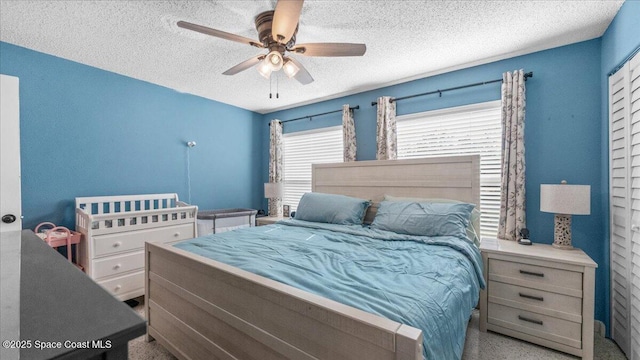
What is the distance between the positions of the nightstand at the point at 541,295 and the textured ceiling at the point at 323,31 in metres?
1.76

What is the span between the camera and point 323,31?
2.24m

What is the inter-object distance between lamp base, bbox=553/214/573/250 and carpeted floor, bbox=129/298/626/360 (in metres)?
0.73

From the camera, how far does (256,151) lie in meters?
4.82

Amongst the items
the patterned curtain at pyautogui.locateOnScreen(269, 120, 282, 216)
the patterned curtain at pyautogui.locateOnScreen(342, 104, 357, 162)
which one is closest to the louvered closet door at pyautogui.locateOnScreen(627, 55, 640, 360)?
the patterned curtain at pyautogui.locateOnScreen(342, 104, 357, 162)

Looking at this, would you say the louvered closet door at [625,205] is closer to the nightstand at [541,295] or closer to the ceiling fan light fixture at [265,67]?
the nightstand at [541,295]

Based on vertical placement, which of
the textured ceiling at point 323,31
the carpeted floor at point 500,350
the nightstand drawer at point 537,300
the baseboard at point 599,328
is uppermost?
the textured ceiling at point 323,31

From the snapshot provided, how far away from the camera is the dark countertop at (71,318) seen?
0.37 metres

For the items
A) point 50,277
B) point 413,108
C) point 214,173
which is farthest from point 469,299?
point 214,173

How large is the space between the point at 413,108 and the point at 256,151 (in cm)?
273

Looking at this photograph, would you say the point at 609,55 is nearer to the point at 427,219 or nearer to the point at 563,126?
the point at 563,126

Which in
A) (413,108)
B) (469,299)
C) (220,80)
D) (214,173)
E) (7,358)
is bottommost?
(469,299)

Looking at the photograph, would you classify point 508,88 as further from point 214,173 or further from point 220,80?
point 214,173

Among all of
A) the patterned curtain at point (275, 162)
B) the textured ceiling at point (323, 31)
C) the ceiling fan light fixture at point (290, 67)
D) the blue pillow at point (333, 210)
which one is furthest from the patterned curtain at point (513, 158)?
the patterned curtain at point (275, 162)

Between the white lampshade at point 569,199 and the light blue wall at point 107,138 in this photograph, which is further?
the light blue wall at point 107,138
